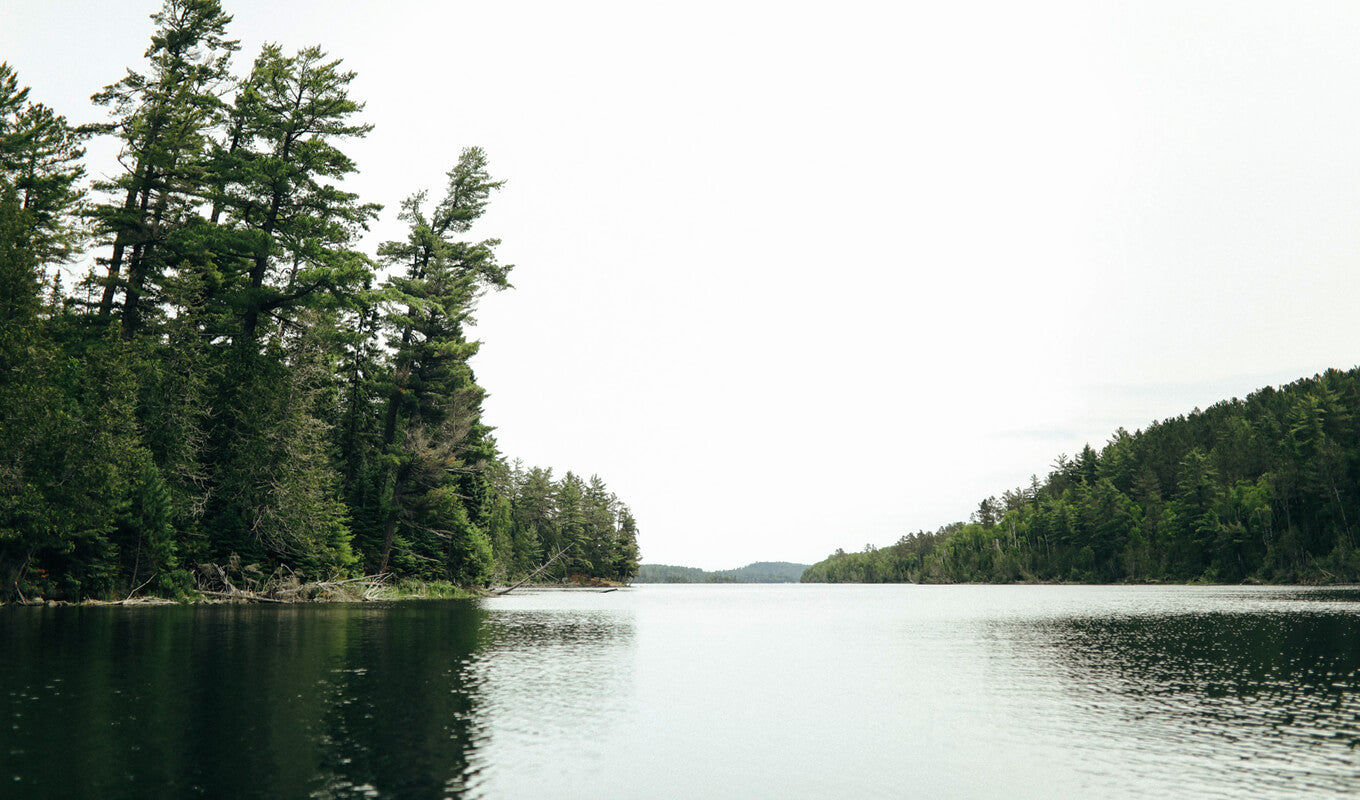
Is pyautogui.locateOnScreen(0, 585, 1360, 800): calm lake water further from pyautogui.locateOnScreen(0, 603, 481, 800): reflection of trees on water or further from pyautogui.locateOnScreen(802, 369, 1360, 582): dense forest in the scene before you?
pyautogui.locateOnScreen(802, 369, 1360, 582): dense forest

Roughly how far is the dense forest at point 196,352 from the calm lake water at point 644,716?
10.2 metres

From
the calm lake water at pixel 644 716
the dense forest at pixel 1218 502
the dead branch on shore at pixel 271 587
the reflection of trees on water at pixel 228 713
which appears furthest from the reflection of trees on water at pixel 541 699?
the dense forest at pixel 1218 502

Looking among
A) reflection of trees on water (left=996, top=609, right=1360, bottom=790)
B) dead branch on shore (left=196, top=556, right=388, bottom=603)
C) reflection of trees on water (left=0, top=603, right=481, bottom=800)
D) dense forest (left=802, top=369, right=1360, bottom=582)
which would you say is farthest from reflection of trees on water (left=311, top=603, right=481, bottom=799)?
dense forest (left=802, top=369, right=1360, bottom=582)

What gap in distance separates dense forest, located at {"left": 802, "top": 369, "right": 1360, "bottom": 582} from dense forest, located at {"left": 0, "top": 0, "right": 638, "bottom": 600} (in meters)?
127

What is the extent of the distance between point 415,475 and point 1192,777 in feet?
189

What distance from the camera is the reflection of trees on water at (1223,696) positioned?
551 inches

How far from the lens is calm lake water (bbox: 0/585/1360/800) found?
12.2 meters

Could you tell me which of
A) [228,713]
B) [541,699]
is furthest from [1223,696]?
[228,713]

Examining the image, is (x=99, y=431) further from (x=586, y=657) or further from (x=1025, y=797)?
(x=1025, y=797)

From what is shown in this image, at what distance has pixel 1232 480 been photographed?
463 ft

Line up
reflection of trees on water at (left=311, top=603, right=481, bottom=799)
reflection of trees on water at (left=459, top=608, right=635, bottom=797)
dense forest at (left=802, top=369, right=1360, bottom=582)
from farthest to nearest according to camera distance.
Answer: dense forest at (left=802, top=369, right=1360, bottom=582) < reflection of trees on water at (left=459, top=608, right=635, bottom=797) < reflection of trees on water at (left=311, top=603, right=481, bottom=799)

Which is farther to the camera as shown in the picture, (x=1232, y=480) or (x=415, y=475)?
(x=1232, y=480)

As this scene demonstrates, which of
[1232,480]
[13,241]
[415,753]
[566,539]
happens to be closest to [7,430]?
[13,241]

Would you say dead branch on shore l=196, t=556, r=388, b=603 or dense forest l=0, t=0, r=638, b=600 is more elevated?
dense forest l=0, t=0, r=638, b=600
